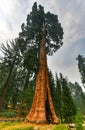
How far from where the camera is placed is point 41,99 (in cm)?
2444

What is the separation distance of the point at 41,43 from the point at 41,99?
8.45 metres

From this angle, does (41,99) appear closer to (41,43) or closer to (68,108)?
(41,43)

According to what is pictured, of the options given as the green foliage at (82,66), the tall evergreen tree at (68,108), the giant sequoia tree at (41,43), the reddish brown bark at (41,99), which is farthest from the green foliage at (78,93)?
the reddish brown bark at (41,99)

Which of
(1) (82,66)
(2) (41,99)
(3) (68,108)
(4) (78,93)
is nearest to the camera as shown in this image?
(2) (41,99)

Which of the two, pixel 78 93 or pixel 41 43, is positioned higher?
pixel 78 93

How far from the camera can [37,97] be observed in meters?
24.9

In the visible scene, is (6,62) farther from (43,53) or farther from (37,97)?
(37,97)

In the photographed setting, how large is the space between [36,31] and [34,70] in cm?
601

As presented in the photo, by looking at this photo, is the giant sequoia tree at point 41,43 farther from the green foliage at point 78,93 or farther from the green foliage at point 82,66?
the green foliage at point 78,93

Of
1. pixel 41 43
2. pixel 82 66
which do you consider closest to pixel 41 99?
pixel 41 43

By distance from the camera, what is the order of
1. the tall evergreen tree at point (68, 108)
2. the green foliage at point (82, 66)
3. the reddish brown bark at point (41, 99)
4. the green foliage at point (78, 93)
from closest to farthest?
1. the reddish brown bark at point (41, 99)
2. the tall evergreen tree at point (68, 108)
3. the green foliage at point (82, 66)
4. the green foliage at point (78, 93)

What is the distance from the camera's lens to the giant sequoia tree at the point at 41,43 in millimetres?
24783

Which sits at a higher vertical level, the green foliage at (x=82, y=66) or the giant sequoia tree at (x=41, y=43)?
the green foliage at (x=82, y=66)

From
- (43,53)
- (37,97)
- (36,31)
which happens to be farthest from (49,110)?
(36,31)
